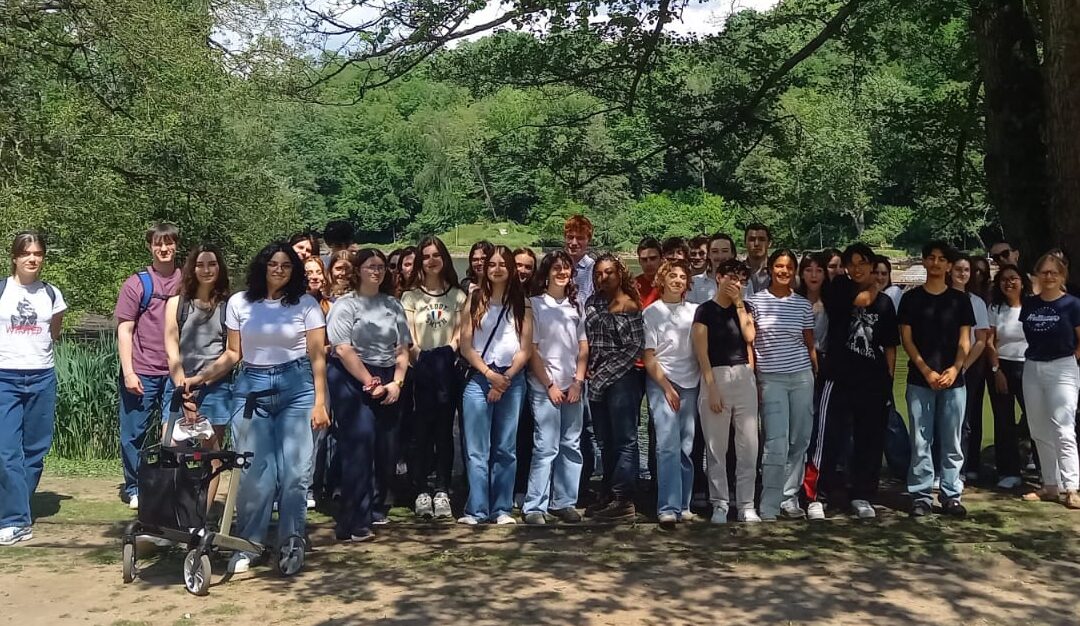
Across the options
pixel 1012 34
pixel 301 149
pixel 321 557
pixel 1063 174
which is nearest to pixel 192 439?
pixel 321 557

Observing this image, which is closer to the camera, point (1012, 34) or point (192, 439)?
point (192, 439)

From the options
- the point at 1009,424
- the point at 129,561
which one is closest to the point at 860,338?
the point at 1009,424

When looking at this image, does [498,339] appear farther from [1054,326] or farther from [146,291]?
[1054,326]

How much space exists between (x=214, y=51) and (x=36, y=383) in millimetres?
15454

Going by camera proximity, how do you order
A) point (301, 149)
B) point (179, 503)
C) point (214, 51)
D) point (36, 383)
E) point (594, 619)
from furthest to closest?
point (301, 149) → point (214, 51) → point (36, 383) → point (179, 503) → point (594, 619)

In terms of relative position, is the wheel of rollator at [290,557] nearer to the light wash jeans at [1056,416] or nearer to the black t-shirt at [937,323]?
the black t-shirt at [937,323]

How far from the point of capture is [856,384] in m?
6.64

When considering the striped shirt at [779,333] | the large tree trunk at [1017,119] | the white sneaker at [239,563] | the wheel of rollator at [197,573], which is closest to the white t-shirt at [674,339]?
the striped shirt at [779,333]

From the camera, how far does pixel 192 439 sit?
18.1 ft

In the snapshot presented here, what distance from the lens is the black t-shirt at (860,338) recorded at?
21.6 ft

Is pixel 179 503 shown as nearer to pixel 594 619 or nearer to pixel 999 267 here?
pixel 594 619

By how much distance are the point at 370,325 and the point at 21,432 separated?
7.12 ft

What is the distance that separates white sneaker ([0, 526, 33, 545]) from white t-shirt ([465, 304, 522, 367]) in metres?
2.84

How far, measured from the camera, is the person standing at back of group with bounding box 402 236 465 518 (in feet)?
21.7
